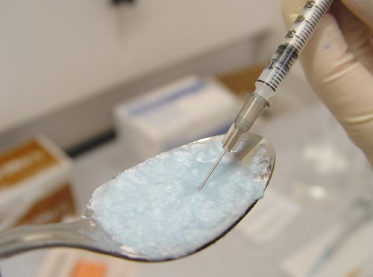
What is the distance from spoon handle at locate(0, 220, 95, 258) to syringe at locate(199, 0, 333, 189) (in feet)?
0.60

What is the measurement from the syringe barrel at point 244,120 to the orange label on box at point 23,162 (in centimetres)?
45

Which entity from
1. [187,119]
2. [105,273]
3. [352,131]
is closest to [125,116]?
[187,119]

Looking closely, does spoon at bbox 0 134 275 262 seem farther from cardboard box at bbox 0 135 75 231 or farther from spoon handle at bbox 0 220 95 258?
cardboard box at bbox 0 135 75 231

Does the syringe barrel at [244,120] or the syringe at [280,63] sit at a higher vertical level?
the syringe at [280,63]

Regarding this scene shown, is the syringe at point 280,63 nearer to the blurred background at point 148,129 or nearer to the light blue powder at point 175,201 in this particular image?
the light blue powder at point 175,201

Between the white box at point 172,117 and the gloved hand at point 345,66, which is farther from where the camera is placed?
the white box at point 172,117

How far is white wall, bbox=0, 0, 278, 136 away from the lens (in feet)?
2.18

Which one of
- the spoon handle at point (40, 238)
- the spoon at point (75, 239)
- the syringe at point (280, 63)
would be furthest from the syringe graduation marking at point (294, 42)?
the spoon handle at point (40, 238)

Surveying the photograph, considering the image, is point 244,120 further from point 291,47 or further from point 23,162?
point 23,162

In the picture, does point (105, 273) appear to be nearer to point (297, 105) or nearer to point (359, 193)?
point (359, 193)

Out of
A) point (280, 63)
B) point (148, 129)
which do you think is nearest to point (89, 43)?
point (148, 129)

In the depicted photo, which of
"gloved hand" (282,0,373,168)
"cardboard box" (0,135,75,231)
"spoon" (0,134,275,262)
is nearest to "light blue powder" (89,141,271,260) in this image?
"spoon" (0,134,275,262)

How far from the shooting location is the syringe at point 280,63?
41cm

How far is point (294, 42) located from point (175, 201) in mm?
248
